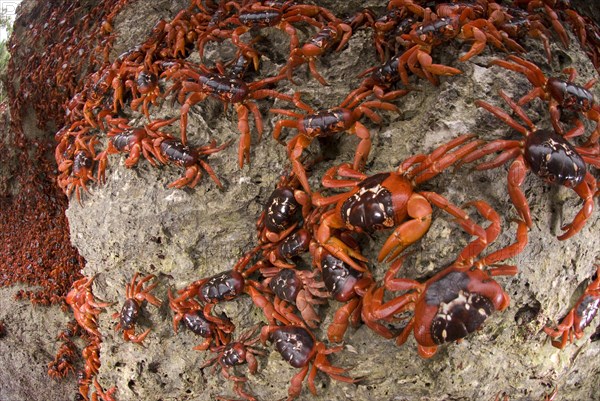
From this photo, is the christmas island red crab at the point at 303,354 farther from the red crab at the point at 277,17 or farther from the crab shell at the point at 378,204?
the red crab at the point at 277,17

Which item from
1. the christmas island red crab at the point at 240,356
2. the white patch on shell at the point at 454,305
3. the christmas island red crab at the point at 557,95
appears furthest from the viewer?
the christmas island red crab at the point at 240,356

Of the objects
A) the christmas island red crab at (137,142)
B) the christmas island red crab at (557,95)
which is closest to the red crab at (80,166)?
the christmas island red crab at (137,142)

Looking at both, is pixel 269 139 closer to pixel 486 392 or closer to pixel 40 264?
pixel 486 392

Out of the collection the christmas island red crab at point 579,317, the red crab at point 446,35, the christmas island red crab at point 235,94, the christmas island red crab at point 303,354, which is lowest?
the christmas island red crab at point 579,317

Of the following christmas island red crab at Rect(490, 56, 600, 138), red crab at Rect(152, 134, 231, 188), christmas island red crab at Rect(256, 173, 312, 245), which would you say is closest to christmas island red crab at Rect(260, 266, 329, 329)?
christmas island red crab at Rect(256, 173, 312, 245)

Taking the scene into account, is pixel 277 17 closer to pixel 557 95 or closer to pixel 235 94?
pixel 235 94
